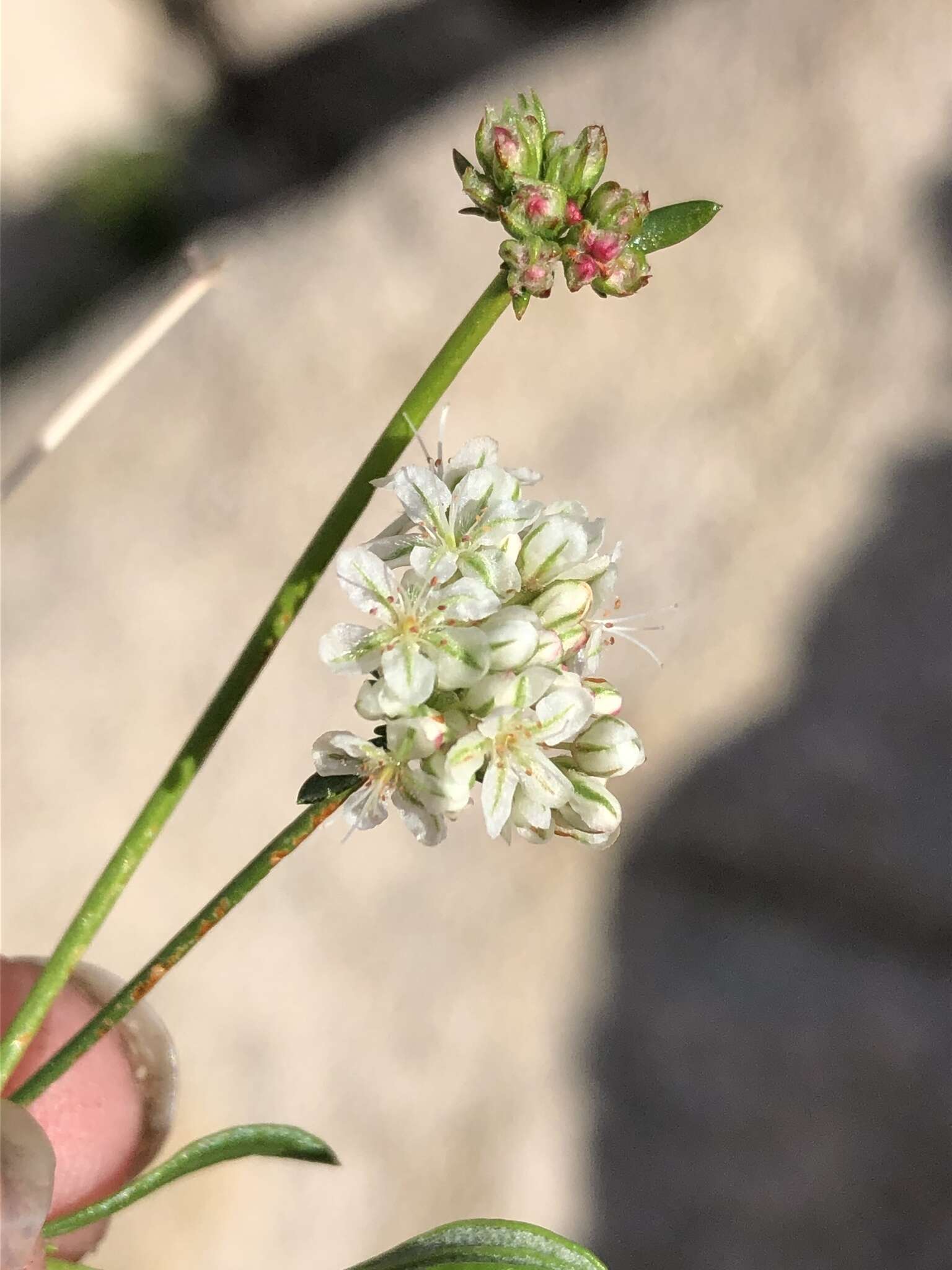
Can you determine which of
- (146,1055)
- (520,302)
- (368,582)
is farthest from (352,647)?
(146,1055)

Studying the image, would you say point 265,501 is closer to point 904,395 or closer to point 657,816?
point 657,816

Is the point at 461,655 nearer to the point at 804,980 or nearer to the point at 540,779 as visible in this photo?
the point at 540,779

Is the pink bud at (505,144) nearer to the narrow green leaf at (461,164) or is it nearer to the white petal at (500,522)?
the narrow green leaf at (461,164)

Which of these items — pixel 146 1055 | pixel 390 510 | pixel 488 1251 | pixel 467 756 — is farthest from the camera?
pixel 390 510

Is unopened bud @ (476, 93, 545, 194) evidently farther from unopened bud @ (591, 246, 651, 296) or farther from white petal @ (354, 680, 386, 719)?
white petal @ (354, 680, 386, 719)

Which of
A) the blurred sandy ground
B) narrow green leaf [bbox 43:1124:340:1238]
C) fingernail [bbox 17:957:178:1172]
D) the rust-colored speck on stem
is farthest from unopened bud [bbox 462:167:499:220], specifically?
the blurred sandy ground

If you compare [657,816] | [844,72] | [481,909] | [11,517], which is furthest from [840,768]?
[11,517]

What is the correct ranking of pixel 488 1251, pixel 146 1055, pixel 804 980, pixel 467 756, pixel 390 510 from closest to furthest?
pixel 467 756 < pixel 488 1251 < pixel 146 1055 < pixel 390 510 < pixel 804 980
